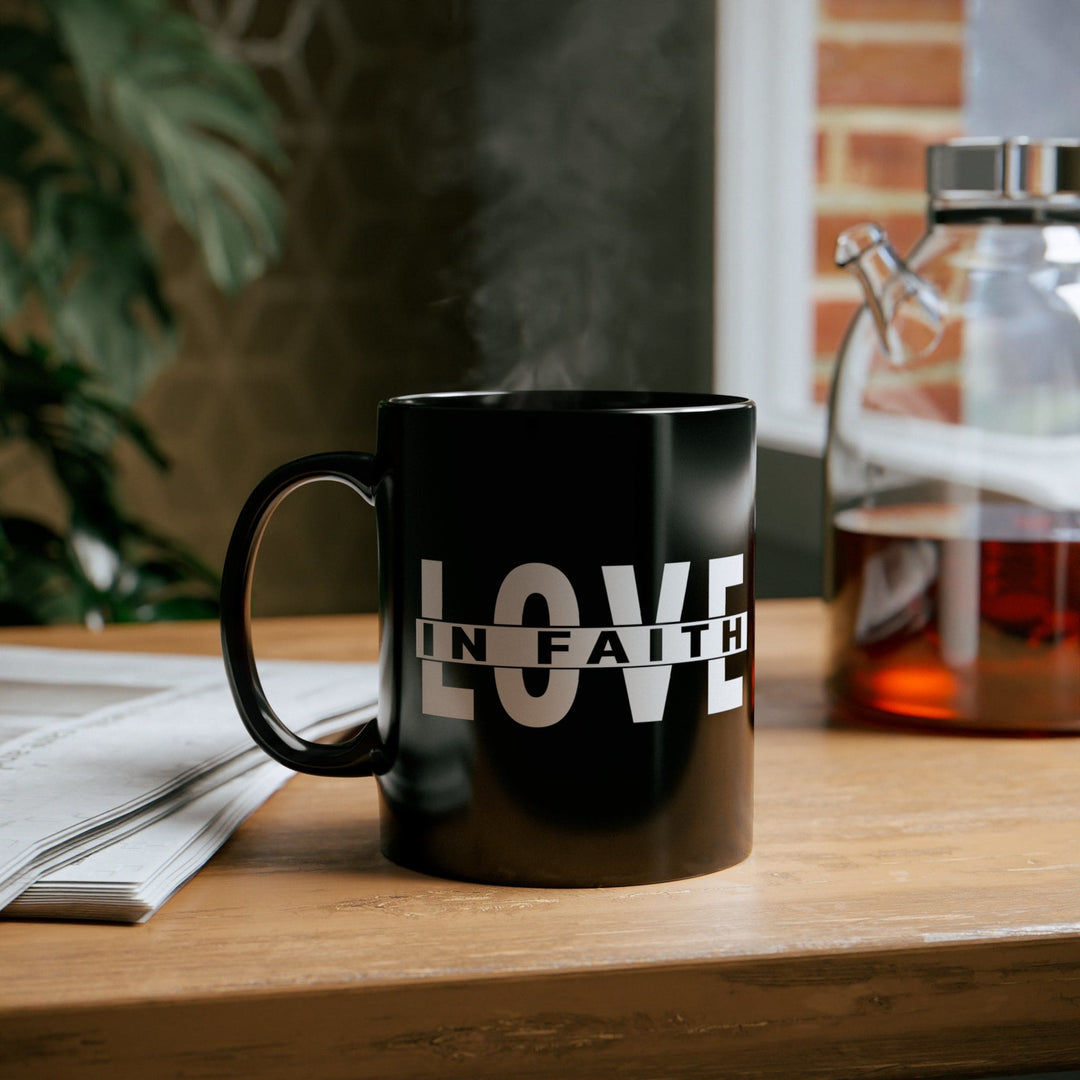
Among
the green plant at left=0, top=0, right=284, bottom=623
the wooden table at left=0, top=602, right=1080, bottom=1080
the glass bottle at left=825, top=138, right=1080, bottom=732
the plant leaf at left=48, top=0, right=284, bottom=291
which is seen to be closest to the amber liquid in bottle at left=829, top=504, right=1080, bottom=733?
the glass bottle at left=825, top=138, right=1080, bottom=732

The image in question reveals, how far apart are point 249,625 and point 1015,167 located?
0.39 meters

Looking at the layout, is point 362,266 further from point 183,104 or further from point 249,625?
point 249,625

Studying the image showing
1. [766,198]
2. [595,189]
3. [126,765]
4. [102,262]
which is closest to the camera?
[126,765]

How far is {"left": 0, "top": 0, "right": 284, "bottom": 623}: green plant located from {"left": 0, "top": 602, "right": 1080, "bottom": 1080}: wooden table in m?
0.83

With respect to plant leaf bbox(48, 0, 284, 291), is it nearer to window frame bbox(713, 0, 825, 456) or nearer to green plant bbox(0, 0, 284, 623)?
green plant bbox(0, 0, 284, 623)

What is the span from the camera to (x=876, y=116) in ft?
5.30

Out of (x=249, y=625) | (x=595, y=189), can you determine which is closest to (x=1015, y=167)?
(x=249, y=625)

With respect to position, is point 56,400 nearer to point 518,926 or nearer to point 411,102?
point 518,926

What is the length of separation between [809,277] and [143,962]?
149cm

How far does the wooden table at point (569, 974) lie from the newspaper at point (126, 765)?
12 mm

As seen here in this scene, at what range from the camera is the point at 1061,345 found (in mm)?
613

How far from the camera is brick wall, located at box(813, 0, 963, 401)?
1.56 meters

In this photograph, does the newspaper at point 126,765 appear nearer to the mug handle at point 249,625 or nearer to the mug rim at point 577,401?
the mug handle at point 249,625

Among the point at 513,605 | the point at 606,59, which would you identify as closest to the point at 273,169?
the point at 606,59
